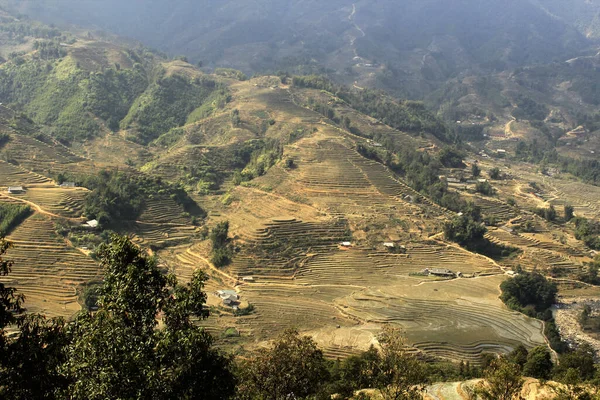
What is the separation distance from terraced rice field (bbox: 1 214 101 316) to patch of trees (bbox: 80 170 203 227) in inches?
182

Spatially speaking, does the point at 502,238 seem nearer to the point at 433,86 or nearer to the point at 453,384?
the point at 453,384

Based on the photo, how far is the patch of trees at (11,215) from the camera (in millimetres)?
35281

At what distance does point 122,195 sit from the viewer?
4397cm

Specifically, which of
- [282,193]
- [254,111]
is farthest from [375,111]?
[282,193]

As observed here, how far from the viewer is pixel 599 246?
4603 centimetres

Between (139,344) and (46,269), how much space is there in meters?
26.8


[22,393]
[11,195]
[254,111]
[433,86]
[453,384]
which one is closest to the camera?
[22,393]

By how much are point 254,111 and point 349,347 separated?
53068mm

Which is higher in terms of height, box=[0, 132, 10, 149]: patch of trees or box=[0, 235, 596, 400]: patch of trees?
box=[0, 132, 10, 149]: patch of trees

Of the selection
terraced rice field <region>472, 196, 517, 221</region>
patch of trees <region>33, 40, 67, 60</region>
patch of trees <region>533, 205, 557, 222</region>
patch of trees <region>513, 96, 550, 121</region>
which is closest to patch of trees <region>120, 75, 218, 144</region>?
patch of trees <region>33, 40, 67, 60</region>

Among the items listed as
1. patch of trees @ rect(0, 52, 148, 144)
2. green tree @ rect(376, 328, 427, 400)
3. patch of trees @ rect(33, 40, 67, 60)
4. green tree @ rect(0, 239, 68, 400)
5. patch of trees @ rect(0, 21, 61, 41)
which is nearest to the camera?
green tree @ rect(0, 239, 68, 400)

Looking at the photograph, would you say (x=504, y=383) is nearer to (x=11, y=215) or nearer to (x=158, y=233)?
(x=158, y=233)

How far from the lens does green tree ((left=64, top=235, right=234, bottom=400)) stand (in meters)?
9.62

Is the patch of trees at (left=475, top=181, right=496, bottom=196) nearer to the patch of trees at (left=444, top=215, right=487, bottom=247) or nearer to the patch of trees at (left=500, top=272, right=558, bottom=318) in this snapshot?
the patch of trees at (left=444, top=215, right=487, bottom=247)
